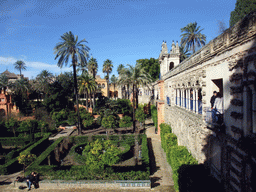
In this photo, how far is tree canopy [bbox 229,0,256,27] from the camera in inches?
1123

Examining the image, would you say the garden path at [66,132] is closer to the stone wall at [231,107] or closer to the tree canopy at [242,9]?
the stone wall at [231,107]

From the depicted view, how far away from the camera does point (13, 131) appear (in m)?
28.3

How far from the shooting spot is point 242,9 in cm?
2986

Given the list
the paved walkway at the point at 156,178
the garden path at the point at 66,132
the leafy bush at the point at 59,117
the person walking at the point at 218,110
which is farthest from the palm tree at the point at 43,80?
the person walking at the point at 218,110

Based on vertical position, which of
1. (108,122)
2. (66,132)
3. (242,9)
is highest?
(242,9)

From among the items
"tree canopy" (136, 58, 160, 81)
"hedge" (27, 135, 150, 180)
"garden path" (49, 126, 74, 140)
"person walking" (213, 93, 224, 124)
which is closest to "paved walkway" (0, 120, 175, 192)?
"hedge" (27, 135, 150, 180)

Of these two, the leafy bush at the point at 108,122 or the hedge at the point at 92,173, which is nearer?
the hedge at the point at 92,173

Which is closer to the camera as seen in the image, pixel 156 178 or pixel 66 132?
pixel 156 178

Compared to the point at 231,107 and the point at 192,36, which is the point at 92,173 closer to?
the point at 231,107

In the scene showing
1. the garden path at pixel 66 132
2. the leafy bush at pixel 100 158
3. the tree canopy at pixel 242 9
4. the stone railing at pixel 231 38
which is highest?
the tree canopy at pixel 242 9

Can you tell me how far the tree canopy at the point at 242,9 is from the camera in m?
28.5

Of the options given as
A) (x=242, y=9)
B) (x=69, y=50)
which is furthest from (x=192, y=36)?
(x=69, y=50)

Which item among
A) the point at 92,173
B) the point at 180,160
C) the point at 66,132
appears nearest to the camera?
the point at 180,160

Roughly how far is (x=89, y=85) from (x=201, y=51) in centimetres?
3208
